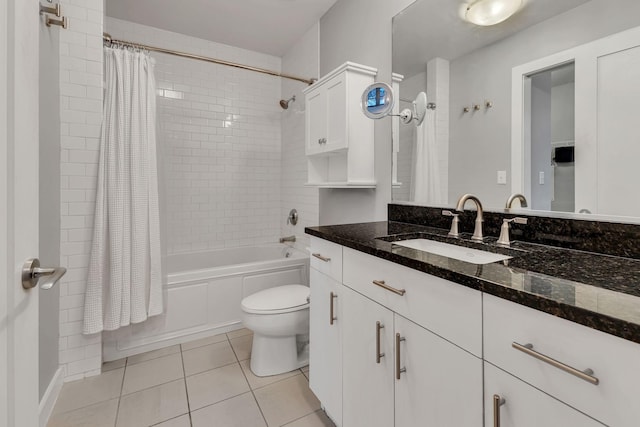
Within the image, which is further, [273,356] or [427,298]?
[273,356]

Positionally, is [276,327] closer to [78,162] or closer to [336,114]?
[336,114]

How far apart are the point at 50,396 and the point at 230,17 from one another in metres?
2.93

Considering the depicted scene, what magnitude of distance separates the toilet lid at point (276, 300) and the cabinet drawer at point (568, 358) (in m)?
1.31

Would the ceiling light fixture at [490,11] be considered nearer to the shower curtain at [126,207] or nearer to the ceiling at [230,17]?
the ceiling at [230,17]

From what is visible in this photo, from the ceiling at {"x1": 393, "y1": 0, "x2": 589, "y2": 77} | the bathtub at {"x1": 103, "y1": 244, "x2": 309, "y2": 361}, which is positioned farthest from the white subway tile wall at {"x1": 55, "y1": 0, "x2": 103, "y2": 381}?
the ceiling at {"x1": 393, "y1": 0, "x2": 589, "y2": 77}

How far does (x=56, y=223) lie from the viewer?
5.77 feet

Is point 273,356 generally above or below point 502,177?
below

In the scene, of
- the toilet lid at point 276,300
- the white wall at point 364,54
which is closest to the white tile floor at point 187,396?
the toilet lid at point 276,300

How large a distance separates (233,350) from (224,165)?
6.12 feet

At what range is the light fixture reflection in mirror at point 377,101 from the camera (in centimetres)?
170

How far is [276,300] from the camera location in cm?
192

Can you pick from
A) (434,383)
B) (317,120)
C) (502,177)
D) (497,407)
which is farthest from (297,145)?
(497,407)

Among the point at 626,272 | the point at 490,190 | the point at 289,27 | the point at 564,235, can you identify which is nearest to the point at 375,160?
the point at 490,190
